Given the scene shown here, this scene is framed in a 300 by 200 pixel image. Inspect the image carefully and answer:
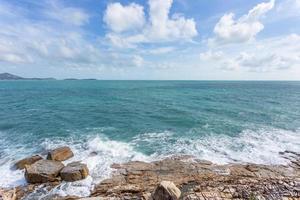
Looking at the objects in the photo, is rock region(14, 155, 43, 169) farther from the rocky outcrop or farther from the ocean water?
the rocky outcrop

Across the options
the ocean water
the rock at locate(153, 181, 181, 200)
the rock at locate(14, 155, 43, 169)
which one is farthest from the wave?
the rock at locate(153, 181, 181, 200)

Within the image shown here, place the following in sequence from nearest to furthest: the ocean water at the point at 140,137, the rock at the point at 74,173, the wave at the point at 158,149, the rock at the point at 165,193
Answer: the rock at the point at 165,193, the rock at the point at 74,173, the wave at the point at 158,149, the ocean water at the point at 140,137

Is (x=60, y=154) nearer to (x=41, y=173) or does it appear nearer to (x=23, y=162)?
(x=23, y=162)

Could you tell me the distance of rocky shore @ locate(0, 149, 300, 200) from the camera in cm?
1063

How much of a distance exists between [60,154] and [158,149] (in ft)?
30.6

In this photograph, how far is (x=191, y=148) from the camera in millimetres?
20281

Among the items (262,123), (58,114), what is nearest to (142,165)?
(262,123)

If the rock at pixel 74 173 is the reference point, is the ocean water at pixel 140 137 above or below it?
below

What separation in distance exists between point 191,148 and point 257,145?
7.39 metres

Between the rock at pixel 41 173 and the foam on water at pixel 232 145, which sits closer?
the rock at pixel 41 173

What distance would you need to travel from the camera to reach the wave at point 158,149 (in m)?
14.5

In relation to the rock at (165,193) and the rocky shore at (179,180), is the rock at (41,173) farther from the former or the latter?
the rock at (165,193)

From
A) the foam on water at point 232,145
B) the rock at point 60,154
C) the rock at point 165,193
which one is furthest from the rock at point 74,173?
the rock at point 165,193

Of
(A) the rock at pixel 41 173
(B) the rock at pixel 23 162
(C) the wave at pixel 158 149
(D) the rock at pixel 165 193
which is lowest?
(C) the wave at pixel 158 149
